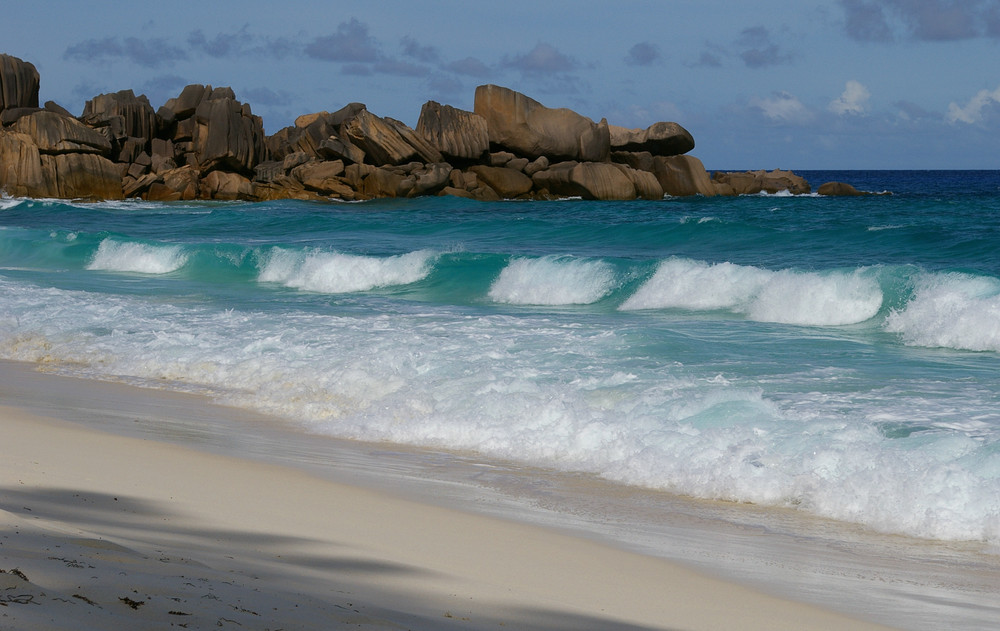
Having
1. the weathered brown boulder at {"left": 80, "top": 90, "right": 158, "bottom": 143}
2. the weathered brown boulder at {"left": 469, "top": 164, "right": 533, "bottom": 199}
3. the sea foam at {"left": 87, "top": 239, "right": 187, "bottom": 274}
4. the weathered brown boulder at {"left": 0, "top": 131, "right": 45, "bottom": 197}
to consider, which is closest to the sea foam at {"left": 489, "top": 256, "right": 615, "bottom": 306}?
the sea foam at {"left": 87, "top": 239, "right": 187, "bottom": 274}

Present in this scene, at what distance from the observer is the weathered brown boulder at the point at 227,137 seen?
49.0 metres

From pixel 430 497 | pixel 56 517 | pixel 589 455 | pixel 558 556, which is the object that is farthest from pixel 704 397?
pixel 56 517

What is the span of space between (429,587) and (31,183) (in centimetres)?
4794

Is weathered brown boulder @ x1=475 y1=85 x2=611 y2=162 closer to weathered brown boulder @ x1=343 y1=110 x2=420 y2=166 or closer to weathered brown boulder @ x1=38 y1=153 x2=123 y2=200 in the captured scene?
weathered brown boulder @ x1=343 y1=110 x2=420 y2=166

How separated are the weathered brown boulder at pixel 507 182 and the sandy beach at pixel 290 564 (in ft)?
140

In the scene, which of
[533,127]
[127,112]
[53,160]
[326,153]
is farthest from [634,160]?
[53,160]

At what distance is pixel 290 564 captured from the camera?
360cm

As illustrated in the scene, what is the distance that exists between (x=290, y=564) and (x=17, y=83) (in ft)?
182

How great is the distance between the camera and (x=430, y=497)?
5.29 meters

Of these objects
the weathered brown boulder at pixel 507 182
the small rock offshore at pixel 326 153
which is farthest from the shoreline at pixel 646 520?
the weathered brown boulder at pixel 507 182

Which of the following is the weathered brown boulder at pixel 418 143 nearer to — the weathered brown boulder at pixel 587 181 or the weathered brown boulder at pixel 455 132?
the weathered brown boulder at pixel 455 132

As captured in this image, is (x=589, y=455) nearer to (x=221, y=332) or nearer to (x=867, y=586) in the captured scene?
(x=867, y=586)

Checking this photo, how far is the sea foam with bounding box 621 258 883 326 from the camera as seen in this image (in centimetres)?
1339

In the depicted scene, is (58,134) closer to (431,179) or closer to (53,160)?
(53,160)
